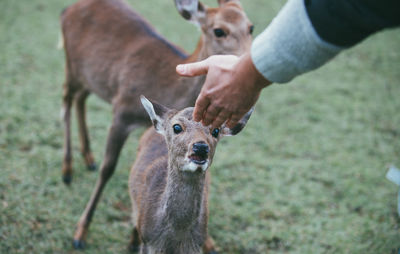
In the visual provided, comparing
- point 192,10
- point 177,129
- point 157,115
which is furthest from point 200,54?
point 177,129

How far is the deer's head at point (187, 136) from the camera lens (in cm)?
235

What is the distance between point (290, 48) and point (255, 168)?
11.0 feet

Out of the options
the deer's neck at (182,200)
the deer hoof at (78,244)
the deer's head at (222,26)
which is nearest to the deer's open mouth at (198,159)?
the deer's neck at (182,200)

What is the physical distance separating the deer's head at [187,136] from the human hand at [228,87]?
38 cm

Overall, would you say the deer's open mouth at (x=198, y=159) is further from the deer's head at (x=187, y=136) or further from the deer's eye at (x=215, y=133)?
the deer's eye at (x=215, y=133)

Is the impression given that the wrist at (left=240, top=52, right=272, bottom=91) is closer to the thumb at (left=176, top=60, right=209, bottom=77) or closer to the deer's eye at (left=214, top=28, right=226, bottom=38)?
the thumb at (left=176, top=60, right=209, bottom=77)

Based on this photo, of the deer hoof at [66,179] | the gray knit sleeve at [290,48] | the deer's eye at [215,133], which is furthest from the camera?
the deer hoof at [66,179]

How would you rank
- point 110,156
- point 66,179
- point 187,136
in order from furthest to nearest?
1. point 66,179
2. point 110,156
3. point 187,136

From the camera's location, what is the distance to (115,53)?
13.5 ft

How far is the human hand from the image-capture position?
1833 mm

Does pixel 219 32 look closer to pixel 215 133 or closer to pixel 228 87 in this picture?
pixel 215 133

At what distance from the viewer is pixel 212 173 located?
4852mm

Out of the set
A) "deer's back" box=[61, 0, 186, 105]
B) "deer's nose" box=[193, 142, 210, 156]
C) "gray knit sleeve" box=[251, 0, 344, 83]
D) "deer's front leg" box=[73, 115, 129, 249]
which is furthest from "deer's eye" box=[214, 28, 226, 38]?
"gray knit sleeve" box=[251, 0, 344, 83]

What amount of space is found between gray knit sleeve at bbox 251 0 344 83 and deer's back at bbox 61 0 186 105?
2.07 meters
